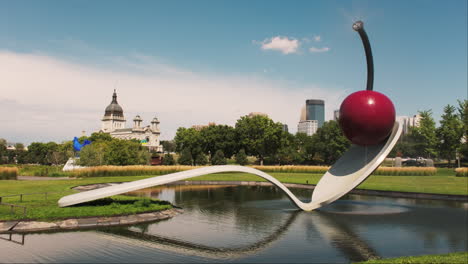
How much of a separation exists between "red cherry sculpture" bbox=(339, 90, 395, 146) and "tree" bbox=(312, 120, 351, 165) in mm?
43541

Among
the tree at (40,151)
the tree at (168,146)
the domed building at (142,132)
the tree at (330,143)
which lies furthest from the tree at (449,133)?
the tree at (168,146)

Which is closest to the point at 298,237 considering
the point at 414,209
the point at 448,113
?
the point at 414,209

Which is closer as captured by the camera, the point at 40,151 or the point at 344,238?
the point at 344,238

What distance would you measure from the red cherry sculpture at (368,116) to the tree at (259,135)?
44.6 meters

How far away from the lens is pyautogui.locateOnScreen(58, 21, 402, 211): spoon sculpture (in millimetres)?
15562

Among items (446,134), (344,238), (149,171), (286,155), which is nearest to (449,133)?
(446,134)

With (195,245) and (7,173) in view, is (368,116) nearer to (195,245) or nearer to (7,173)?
(195,245)

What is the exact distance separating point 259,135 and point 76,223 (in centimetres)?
5054

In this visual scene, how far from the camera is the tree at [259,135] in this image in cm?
6259

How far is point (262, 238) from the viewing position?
41.8ft

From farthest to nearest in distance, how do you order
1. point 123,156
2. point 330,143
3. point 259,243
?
1. point 330,143
2. point 123,156
3. point 259,243

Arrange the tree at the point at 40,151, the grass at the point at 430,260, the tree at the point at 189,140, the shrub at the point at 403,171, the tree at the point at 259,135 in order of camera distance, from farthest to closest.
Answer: the tree at the point at 40,151 < the tree at the point at 189,140 < the tree at the point at 259,135 < the shrub at the point at 403,171 < the grass at the point at 430,260

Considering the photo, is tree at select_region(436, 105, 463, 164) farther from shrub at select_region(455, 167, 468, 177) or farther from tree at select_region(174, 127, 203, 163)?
tree at select_region(174, 127, 203, 163)

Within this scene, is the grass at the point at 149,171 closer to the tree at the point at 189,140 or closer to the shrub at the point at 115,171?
the shrub at the point at 115,171
